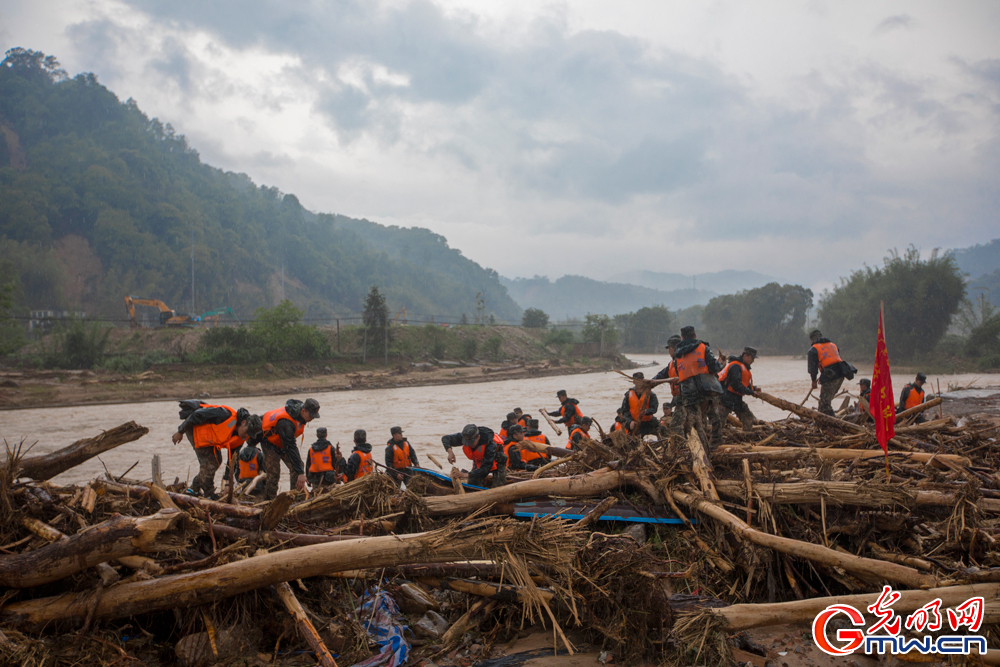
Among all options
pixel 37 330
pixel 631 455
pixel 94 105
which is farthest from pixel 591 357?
pixel 94 105

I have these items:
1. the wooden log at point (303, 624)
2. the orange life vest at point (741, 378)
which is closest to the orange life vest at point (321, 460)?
the wooden log at point (303, 624)

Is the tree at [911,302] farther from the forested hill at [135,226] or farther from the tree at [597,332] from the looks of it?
the forested hill at [135,226]

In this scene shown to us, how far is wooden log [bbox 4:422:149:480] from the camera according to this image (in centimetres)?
433

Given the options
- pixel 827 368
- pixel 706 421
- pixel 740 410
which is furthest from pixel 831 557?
pixel 827 368

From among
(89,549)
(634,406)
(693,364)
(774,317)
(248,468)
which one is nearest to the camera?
(89,549)

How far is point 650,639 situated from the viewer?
357 centimetres

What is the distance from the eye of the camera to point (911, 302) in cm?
4200

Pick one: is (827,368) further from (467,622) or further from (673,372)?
(467,622)

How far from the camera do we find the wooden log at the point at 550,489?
5062 millimetres

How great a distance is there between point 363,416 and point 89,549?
17.7 meters

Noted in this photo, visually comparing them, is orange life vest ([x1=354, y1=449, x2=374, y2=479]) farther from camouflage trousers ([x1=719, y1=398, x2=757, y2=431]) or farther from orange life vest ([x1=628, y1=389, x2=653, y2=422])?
camouflage trousers ([x1=719, y1=398, x2=757, y2=431])

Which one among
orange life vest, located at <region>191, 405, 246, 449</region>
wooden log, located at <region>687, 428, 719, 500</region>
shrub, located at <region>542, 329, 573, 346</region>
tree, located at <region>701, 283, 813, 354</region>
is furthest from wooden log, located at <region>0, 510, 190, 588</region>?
tree, located at <region>701, 283, 813, 354</region>

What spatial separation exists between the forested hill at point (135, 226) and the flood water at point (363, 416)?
994 inches

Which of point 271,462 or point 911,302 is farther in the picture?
point 911,302
